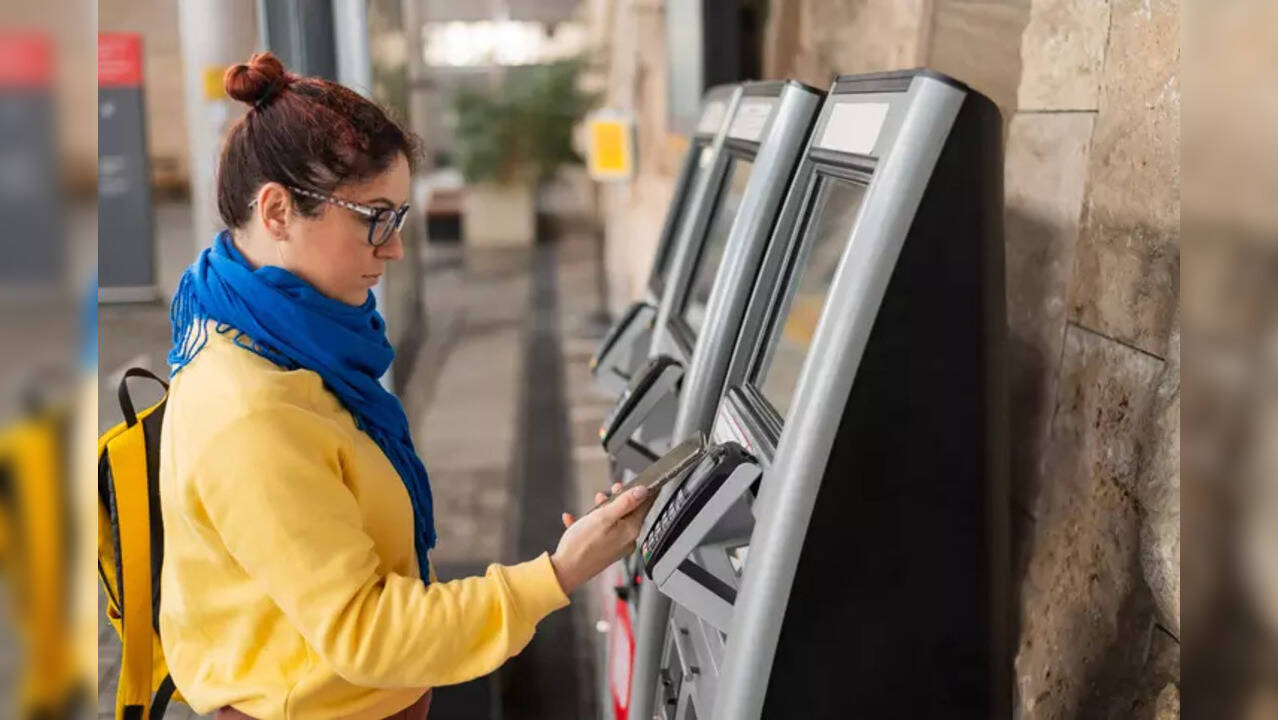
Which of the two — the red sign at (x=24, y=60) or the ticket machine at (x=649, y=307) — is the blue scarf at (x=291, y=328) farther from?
the ticket machine at (x=649, y=307)

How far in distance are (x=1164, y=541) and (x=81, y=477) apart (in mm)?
1302

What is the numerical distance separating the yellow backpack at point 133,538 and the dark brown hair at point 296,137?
0.32 meters

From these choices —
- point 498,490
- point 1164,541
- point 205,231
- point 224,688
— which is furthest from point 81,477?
point 498,490

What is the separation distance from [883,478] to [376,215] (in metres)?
0.70

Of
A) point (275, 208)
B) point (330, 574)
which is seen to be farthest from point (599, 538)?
point (275, 208)

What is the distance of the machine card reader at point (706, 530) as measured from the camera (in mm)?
1398

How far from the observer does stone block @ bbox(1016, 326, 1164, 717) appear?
5.02ft

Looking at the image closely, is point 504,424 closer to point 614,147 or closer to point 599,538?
point 614,147

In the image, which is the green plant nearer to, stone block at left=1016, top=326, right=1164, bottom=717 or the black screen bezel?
the black screen bezel

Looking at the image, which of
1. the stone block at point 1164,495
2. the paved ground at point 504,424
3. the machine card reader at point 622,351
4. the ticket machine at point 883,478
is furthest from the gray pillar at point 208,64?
the stone block at point 1164,495

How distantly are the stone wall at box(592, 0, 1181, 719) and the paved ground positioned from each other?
4.08 ft

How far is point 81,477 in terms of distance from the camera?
0.50 meters

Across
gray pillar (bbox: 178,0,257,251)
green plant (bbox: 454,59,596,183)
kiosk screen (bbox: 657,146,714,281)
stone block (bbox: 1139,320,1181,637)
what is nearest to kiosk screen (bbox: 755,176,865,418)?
stone block (bbox: 1139,320,1181,637)

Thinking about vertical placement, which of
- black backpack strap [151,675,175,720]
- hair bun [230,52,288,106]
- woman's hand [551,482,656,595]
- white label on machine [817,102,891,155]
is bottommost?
black backpack strap [151,675,175,720]
